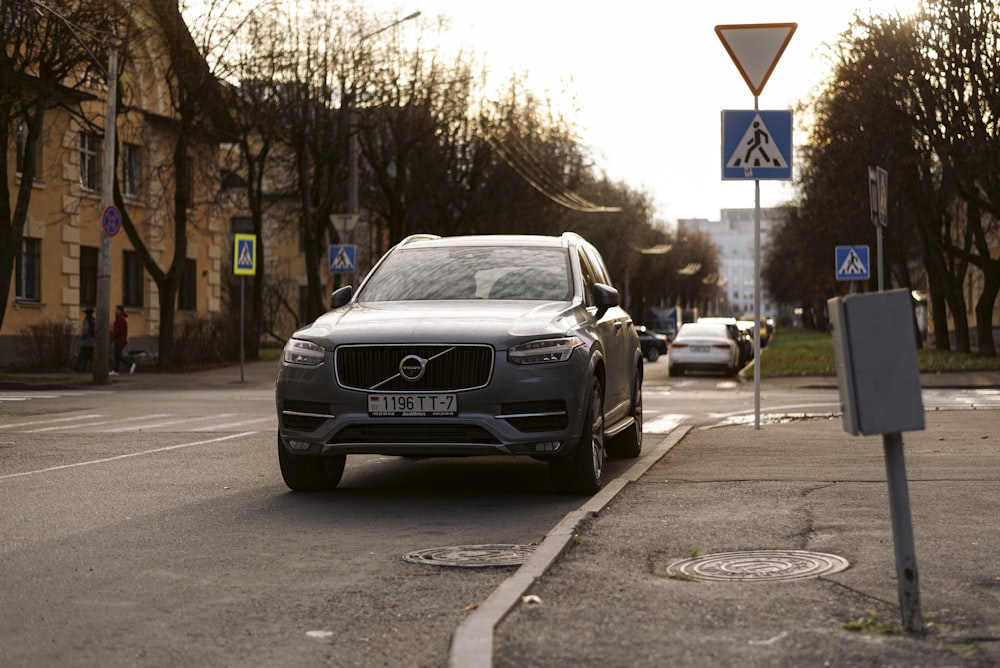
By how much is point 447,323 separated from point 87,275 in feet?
108

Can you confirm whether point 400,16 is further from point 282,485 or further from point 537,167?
point 282,485

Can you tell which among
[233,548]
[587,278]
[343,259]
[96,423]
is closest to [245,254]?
[343,259]

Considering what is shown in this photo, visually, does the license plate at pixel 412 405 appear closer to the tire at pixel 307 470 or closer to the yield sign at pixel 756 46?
the tire at pixel 307 470

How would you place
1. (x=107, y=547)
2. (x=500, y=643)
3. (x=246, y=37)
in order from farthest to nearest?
1. (x=246, y=37)
2. (x=107, y=547)
3. (x=500, y=643)

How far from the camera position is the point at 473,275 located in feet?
36.2

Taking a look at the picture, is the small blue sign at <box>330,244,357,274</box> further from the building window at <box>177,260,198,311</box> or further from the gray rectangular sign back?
the gray rectangular sign back

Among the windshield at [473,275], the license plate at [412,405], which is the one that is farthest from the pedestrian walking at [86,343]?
the license plate at [412,405]

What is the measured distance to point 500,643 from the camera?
5.07m

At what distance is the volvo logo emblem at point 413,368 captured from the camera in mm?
9289

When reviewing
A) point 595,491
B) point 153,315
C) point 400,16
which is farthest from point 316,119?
point 595,491

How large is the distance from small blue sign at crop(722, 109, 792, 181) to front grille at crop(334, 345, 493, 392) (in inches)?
253

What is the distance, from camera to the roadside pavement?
4.96 m

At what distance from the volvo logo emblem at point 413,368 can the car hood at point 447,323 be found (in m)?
0.12

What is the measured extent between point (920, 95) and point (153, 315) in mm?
22581
